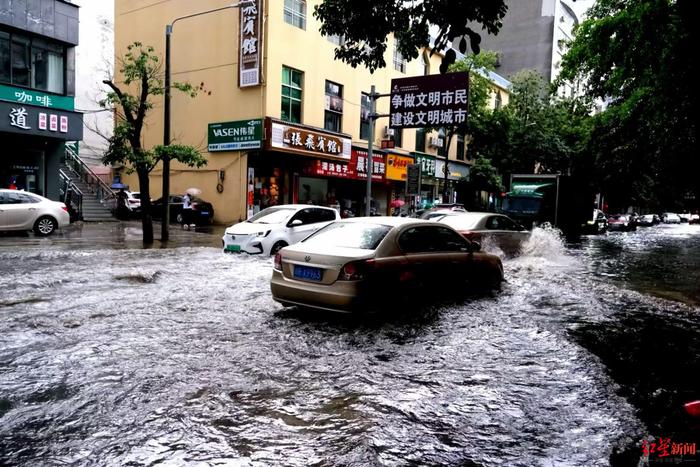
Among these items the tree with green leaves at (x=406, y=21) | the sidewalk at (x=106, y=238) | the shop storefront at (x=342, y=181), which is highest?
the tree with green leaves at (x=406, y=21)

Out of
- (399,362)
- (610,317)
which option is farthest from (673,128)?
(399,362)

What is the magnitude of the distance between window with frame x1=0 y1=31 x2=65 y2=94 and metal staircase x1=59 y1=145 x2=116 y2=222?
470 centimetres

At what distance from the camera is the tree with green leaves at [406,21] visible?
565 centimetres

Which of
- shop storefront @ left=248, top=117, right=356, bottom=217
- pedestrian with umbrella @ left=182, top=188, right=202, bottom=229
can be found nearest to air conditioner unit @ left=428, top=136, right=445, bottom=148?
shop storefront @ left=248, top=117, right=356, bottom=217

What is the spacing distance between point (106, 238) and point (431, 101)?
40.5ft

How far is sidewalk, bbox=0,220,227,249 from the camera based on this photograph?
15547 mm

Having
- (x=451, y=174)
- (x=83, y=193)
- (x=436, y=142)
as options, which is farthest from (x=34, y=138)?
(x=451, y=174)

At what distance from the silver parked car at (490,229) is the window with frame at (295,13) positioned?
1629cm

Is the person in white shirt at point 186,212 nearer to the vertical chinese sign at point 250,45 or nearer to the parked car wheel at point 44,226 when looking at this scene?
the vertical chinese sign at point 250,45

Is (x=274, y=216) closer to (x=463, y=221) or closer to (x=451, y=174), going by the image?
(x=463, y=221)

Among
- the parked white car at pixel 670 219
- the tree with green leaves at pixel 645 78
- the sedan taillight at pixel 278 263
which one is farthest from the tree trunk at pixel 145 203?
the parked white car at pixel 670 219

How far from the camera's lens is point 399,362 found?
211 inches

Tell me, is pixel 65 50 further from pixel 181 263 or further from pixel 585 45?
pixel 585 45

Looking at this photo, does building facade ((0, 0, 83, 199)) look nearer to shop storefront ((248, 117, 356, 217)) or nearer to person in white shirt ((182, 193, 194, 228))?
person in white shirt ((182, 193, 194, 228))
